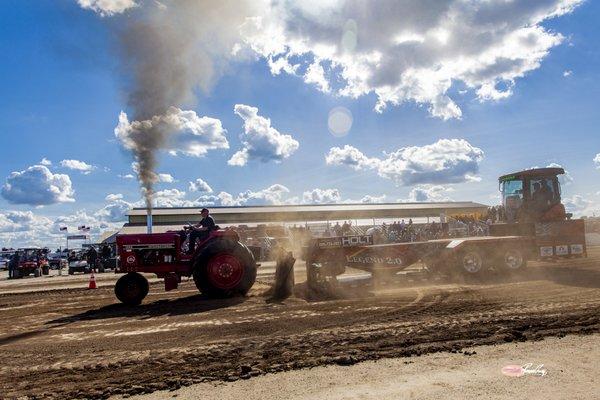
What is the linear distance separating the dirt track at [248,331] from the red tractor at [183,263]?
0.45 meters

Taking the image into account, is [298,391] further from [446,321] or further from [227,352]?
[446,321]

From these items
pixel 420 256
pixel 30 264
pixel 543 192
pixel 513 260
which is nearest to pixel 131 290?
pixel 420 256

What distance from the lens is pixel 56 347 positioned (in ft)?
21.6

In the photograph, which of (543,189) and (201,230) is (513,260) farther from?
(201,230)

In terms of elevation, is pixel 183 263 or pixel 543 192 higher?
pixel 543 192

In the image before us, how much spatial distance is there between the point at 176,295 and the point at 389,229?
17228 mm

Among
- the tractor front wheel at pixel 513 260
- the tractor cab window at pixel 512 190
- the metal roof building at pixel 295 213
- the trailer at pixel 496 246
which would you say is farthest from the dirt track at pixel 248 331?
the metal roof building at pixel 295 213

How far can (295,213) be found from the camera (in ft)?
172

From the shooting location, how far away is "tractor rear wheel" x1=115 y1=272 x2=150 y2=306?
1042 cm

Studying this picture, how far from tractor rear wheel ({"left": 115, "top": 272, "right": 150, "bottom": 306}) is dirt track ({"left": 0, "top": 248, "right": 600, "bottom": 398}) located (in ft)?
1.28

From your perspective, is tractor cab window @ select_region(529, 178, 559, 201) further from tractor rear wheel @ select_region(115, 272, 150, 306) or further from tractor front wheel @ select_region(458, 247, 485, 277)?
tractor rear wheel @ select_region(115, 272, 150, 306)

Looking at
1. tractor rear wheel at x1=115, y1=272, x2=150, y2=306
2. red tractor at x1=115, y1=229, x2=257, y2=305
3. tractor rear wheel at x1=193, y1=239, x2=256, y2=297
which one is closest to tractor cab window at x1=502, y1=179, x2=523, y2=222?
red tractor at x1=115, y1=229, x2=257, y2=305

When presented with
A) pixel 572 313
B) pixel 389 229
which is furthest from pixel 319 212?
pixel 572 313

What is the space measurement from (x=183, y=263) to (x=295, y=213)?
41.6 metres
